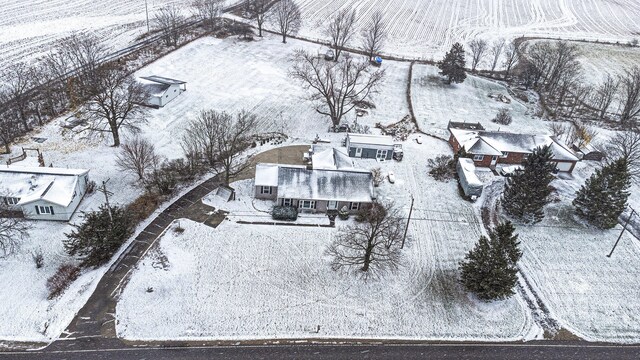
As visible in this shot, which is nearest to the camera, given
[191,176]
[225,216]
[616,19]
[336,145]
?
[225,216]

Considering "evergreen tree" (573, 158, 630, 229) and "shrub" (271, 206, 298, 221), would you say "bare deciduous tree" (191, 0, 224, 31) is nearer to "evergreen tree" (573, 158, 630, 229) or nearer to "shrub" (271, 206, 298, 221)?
"shrub" (271, 206, 298, 221)

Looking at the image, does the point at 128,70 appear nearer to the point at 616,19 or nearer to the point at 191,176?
the point at 191,176

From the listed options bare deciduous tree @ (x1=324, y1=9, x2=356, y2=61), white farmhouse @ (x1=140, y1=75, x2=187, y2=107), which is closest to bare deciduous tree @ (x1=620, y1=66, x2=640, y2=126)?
bare deciduous tree @ (x1=324, y1=9, x2=356, y2=61)

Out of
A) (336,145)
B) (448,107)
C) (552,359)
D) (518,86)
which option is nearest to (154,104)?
(336,145)

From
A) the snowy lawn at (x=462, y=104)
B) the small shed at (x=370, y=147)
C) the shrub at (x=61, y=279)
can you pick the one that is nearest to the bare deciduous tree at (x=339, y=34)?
the snowy lawn at (x=462, y=104)

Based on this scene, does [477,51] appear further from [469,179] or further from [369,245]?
[369,245]

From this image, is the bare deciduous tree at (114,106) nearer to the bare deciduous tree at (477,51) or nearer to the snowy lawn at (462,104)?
the snowy lawn at (462,104)
